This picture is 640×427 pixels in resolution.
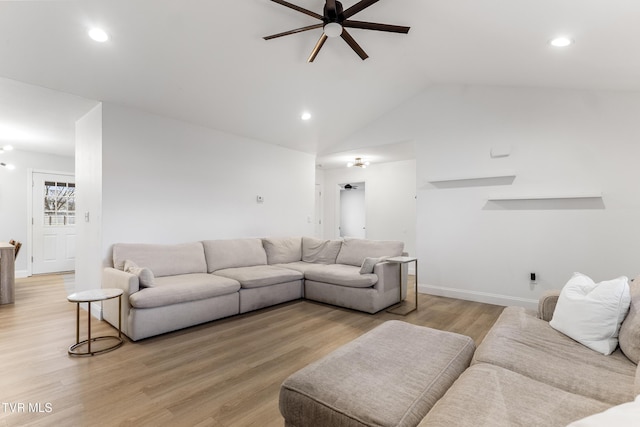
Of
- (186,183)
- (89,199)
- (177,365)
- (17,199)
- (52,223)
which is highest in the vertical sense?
(186,183)

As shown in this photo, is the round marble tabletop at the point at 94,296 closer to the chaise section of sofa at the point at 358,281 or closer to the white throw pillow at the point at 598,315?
the chaise section of sofa at the point at 358,281

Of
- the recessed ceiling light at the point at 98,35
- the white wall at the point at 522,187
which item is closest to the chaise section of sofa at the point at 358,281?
the white wall at the point at 522,187

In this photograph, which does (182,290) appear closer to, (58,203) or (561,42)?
(561,42)

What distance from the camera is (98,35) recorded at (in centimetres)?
274

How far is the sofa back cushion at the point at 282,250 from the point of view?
5020 millimetres

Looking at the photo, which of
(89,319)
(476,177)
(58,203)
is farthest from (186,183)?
(58,203)

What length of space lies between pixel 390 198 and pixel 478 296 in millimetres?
3113

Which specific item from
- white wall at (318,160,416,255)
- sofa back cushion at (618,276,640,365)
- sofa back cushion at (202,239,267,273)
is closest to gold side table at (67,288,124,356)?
sofa back cushion at (202,239,267,273)

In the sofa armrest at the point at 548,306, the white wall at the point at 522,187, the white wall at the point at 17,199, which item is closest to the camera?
the sofa armrest at the point at 548,306

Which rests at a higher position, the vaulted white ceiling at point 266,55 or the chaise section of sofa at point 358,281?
the vaulted white ceiling at point 266,55

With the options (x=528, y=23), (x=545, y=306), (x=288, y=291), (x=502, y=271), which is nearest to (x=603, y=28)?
(x=528, y=23)

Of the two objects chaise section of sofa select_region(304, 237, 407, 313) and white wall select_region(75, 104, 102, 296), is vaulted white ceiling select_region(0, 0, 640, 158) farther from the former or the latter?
chaise section of sofa select_region(304, 237, 407, 313)

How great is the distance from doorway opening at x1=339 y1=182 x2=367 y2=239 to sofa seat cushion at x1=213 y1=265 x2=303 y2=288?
5143mm

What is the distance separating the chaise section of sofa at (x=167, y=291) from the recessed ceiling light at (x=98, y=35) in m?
2.09
